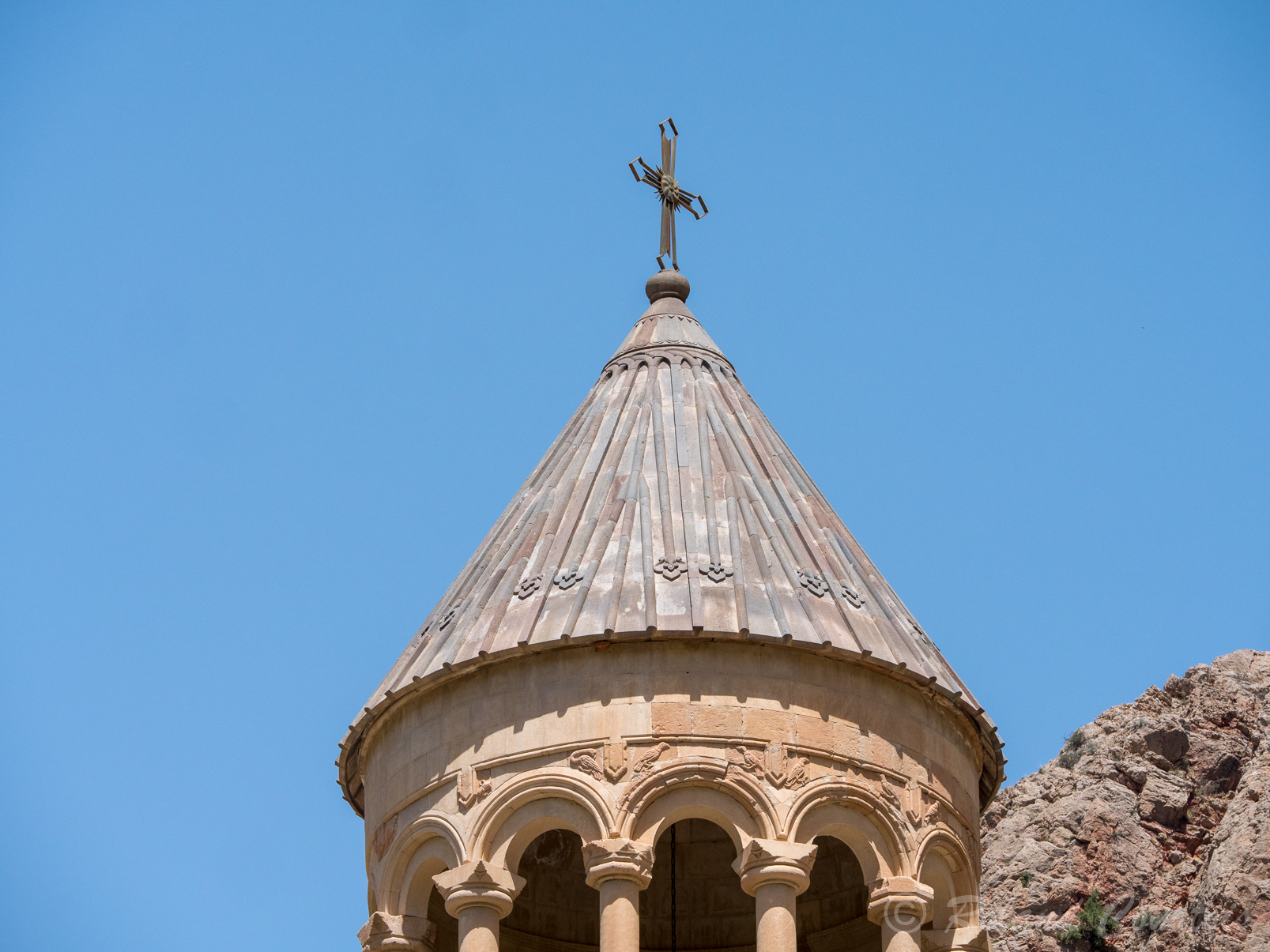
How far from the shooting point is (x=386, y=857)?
1886cm

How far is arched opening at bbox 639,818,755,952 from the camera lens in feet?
72.9

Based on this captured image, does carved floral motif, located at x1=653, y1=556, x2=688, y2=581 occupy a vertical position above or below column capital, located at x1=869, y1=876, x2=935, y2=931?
above

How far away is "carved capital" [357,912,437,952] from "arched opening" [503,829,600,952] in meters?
2.92

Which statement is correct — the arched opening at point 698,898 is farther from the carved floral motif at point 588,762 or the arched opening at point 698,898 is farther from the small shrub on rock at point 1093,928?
the small shrub on rock at point 1093,928

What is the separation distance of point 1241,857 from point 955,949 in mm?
20170

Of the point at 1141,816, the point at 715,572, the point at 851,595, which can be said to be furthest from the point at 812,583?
the point at 1141,816

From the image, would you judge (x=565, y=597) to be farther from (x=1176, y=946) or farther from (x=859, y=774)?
(x=1176, y=946)

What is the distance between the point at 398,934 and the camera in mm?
18453

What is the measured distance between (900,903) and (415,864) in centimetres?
420

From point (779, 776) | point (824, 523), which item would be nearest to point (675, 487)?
point (824, 523)

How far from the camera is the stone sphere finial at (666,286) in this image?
2267 centimetres

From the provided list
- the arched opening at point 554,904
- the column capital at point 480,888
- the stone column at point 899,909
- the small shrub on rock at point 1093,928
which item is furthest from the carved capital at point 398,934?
the small shrub on rock at point 1093,928

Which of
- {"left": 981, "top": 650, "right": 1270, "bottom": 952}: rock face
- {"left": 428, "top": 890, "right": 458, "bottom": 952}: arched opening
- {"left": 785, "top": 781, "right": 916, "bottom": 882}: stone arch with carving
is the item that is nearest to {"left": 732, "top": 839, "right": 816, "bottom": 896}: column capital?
{"left": 785, "top": 781, "right": 916, "bottom": 882}: stone arch with carving

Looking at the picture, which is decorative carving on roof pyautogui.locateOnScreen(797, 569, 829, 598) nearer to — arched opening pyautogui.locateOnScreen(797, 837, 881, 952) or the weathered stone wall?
the weathered stone wall
